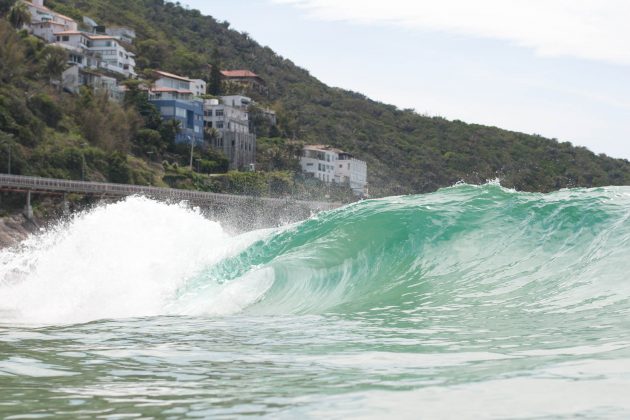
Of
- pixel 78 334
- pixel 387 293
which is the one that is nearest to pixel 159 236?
pixel 387 293

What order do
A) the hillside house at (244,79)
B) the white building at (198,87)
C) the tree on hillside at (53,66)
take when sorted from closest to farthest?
1. the tree on hillside at (53,66)
2. the white building at (198,87)
3. the hillside house at (244,79)

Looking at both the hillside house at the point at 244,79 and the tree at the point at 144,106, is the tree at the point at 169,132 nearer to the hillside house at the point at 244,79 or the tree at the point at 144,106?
the tree at the point at 144,106

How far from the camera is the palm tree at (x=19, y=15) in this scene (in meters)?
99.8

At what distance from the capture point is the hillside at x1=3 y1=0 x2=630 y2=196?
137125 millimetres

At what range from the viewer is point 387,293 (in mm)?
14328

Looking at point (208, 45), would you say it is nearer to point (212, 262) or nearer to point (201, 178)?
point (201, 178)

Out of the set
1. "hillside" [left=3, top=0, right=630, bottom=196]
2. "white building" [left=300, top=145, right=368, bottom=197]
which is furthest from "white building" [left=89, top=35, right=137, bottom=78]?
"white building" [left=300, top=145, right=368, bottom=197]

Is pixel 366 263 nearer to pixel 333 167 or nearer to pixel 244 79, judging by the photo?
pixel 333 167

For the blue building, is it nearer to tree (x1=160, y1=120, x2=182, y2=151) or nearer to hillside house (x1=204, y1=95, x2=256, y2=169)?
tree (x1=160, y1=120, x2=182, y2=151)

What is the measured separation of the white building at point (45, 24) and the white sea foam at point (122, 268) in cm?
8921

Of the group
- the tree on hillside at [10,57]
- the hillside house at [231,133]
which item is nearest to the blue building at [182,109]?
the hillside house at [231,133]

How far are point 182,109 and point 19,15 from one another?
22.2 meters

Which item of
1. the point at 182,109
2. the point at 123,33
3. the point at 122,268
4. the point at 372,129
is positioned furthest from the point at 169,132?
the point at 122,268

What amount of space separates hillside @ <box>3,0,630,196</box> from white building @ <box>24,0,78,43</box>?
16512 millimetres
